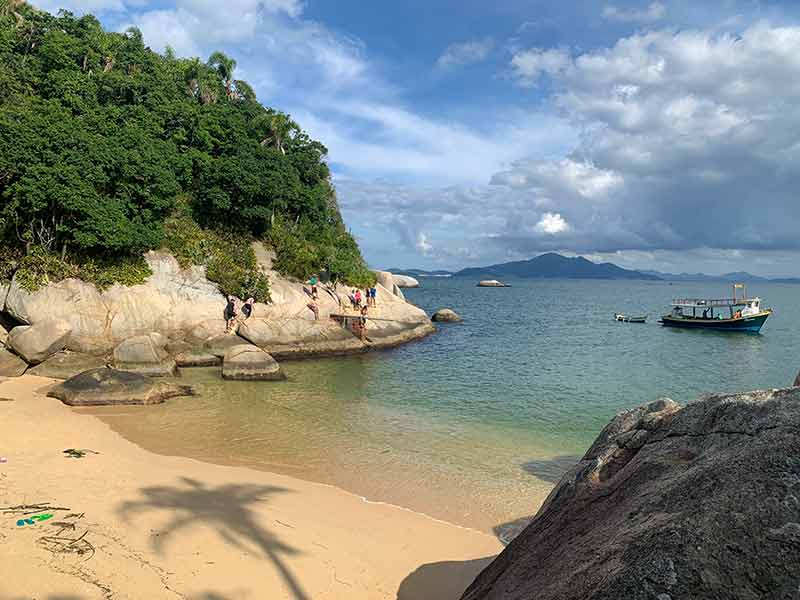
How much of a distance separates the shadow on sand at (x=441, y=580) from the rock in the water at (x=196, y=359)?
19.0 meters

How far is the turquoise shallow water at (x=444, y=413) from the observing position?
1227 centimetres

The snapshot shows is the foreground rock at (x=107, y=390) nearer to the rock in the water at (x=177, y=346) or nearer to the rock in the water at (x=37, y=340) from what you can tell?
the rock in the water at (x=37, y=340)

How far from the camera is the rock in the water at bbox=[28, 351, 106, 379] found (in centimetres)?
1984

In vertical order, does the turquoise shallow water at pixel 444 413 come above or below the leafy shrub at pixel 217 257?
below

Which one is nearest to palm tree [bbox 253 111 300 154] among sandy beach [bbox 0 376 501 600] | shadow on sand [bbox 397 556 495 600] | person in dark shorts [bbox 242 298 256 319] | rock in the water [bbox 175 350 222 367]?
person in dark shorts [bbox 242 298 256 319]

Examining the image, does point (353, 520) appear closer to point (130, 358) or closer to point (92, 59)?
point (130, 358)

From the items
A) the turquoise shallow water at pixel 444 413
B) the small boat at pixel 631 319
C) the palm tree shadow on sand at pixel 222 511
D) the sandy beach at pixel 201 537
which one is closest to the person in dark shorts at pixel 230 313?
the turquoise shallow water at pixel 444 413

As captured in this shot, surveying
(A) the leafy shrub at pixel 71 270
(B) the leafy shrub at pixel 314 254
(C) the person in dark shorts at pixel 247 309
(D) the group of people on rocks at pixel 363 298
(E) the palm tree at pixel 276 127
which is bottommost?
(C) the person in dark shorts at pixel 247 309

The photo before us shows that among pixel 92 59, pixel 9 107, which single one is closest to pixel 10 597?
pixel 9 107

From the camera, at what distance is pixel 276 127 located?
1647 inches

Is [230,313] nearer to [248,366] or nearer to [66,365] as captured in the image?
[248,366]

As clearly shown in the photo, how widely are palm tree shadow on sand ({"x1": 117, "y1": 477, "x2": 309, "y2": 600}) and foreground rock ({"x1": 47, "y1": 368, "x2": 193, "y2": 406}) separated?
7181 mm

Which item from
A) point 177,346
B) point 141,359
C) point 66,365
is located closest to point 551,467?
point 141,359

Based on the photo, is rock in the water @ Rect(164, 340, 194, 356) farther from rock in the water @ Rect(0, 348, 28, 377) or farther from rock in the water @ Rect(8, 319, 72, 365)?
rock in the water @ Rect(0, 348, 28, 377)
